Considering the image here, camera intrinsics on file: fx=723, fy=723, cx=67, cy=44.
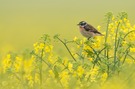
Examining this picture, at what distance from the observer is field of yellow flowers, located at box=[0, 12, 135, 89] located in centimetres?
534

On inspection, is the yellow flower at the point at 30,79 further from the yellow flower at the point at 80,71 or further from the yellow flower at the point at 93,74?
the yellow flower at the point at 93,74

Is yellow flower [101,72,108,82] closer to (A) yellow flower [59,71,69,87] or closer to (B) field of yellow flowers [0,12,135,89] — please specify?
(B) field of yellow flowers [0,12,135,89]

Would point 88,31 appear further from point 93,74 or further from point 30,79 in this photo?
point 93,74

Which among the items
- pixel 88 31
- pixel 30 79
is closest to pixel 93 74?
pixel 30 79

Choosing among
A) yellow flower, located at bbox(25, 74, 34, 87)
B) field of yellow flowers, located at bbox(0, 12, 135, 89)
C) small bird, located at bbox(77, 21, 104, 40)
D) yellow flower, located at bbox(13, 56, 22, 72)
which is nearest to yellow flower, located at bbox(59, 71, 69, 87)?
field of yellow flowers, located at bbox(0, 12, 135, 89)

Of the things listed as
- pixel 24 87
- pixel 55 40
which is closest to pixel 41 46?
pixel 55 40

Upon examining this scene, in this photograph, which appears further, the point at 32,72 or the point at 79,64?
the point at 32,72

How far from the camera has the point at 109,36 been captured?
253 inches

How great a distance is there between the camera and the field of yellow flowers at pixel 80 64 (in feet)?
17.5

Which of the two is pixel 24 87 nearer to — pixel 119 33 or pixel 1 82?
pixel 1 82

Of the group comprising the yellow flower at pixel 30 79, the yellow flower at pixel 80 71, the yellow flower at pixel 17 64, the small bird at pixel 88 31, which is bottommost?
the yellow flower at pixel 30 79

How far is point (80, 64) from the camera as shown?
5461 millimetres

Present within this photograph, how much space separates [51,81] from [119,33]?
1.09 metres

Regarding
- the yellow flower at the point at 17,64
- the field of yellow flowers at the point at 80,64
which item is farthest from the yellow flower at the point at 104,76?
the yellow flower at the point at 17,64
